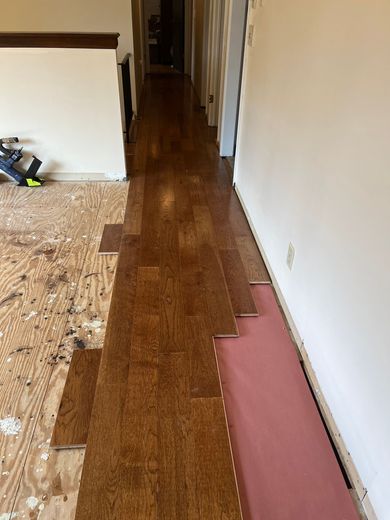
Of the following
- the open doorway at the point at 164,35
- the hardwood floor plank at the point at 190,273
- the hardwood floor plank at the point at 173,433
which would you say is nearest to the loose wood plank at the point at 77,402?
the hardwood floor plank at the point at 173,433

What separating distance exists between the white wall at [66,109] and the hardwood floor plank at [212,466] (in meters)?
2.46

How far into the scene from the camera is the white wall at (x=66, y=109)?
2879mm

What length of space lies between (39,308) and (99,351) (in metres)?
0.45

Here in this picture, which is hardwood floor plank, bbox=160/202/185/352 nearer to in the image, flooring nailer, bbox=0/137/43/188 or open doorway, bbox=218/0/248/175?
flooring nailer, bbox=0/137/43/188

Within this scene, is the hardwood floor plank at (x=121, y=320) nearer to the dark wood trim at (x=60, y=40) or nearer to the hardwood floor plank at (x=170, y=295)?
the hardwood floor plank at (x=170, y=295)

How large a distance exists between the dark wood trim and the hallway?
1.10m

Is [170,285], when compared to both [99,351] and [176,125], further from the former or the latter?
[176,125]

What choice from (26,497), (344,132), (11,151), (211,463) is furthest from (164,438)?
(11,151)

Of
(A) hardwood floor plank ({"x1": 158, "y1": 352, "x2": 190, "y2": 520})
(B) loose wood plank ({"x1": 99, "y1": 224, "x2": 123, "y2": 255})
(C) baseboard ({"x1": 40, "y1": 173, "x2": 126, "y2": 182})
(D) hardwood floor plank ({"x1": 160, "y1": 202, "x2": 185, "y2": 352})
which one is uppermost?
(A) hardwood floor plank ({"x1": 158, "y1": 352, "x2": 190, "y2": 520})

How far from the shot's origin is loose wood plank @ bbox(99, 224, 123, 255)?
2364 millimetres

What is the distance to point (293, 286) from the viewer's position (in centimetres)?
187

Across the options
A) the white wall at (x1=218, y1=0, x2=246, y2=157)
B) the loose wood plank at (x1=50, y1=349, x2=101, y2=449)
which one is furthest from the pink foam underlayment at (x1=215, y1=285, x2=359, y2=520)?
the white wall at (x1=218, y1=0, x2=246, y2=157)

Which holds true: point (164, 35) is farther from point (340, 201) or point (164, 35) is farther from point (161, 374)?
point (161, 374)

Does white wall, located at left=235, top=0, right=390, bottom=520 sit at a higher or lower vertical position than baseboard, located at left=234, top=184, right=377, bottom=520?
higher
